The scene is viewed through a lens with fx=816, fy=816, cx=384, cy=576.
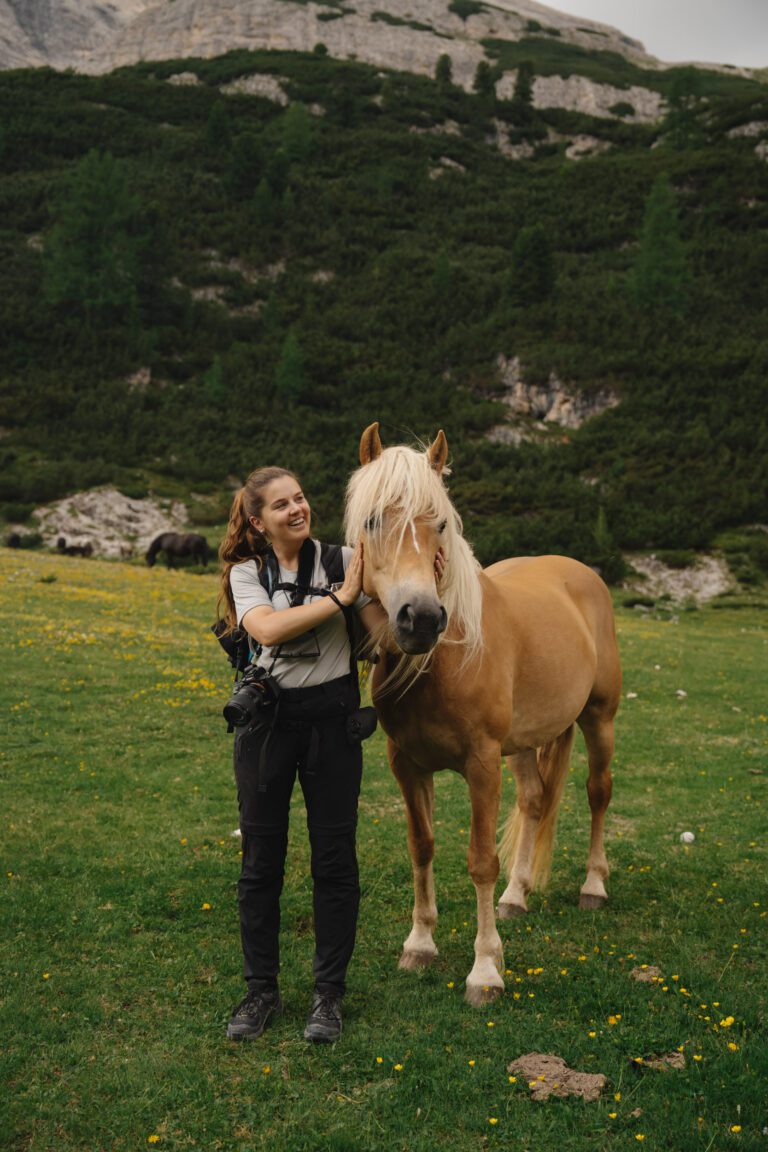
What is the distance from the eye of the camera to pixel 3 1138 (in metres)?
3.35

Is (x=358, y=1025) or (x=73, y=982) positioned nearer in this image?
(x=358, y=1025)

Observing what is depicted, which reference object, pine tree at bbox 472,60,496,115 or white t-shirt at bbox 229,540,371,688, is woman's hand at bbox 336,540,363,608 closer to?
white t-shirt at bbox 229,540,371,688

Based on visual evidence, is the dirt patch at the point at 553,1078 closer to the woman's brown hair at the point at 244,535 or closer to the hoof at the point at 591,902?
the hoof at the point at 591,902

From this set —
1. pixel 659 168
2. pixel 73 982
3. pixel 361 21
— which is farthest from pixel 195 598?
pixel 361 21

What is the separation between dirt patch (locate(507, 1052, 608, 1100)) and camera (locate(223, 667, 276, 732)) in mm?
2041

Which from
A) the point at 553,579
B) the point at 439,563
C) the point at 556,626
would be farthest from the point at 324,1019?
the point at 553,579

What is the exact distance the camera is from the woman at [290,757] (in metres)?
4.01

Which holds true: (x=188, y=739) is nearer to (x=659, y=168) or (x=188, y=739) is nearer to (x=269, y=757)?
(x=269, y=757)

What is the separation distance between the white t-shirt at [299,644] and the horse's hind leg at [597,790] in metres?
2.75

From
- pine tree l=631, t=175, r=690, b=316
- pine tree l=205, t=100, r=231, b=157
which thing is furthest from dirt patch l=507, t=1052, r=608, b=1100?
pine tree l=205, t=100, r=231, b=157

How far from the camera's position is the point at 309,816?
13.8 feet

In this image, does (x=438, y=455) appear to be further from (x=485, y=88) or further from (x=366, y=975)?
(x=485, y=88)

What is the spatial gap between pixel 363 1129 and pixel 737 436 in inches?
1697

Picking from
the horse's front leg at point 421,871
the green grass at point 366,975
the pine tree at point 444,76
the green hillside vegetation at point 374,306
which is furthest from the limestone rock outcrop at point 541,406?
the pine tree at point 444,76
